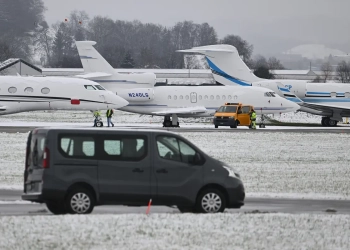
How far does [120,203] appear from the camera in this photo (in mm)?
15789

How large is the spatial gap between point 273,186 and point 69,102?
2906 centimetres

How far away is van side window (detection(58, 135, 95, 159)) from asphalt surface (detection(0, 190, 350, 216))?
1495 millimetres

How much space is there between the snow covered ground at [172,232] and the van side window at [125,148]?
158 centimetres

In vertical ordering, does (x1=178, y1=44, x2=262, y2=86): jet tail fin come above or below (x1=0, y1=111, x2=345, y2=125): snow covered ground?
above

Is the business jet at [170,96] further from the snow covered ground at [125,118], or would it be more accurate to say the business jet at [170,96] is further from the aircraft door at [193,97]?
the snow covered ground at [125,118]

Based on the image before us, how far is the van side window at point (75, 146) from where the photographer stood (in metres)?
15.5

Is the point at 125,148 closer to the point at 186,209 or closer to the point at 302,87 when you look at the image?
the point at 186,209

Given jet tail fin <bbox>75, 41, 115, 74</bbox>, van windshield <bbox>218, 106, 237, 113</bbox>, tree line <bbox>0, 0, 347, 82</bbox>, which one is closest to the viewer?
van windshield <bbox>218, 106, 237, 113</bbox>

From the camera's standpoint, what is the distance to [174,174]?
1599 centimetres

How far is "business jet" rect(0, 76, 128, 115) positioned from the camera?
49.9 meters

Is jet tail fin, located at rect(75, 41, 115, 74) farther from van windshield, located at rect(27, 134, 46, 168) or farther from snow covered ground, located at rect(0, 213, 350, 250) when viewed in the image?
snow covered ground, located at rect(0, 213, 350, 250)

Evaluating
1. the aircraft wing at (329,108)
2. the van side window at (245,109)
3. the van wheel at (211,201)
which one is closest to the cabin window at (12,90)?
the van side window at (245,109)

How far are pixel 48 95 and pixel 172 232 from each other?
3756cm

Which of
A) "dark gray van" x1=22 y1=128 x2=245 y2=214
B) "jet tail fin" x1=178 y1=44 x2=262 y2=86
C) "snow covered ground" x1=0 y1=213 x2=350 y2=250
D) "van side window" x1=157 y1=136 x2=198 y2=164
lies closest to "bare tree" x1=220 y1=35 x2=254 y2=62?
"jet tail fin" x1=178 y1=44 x2=262 y2=86
